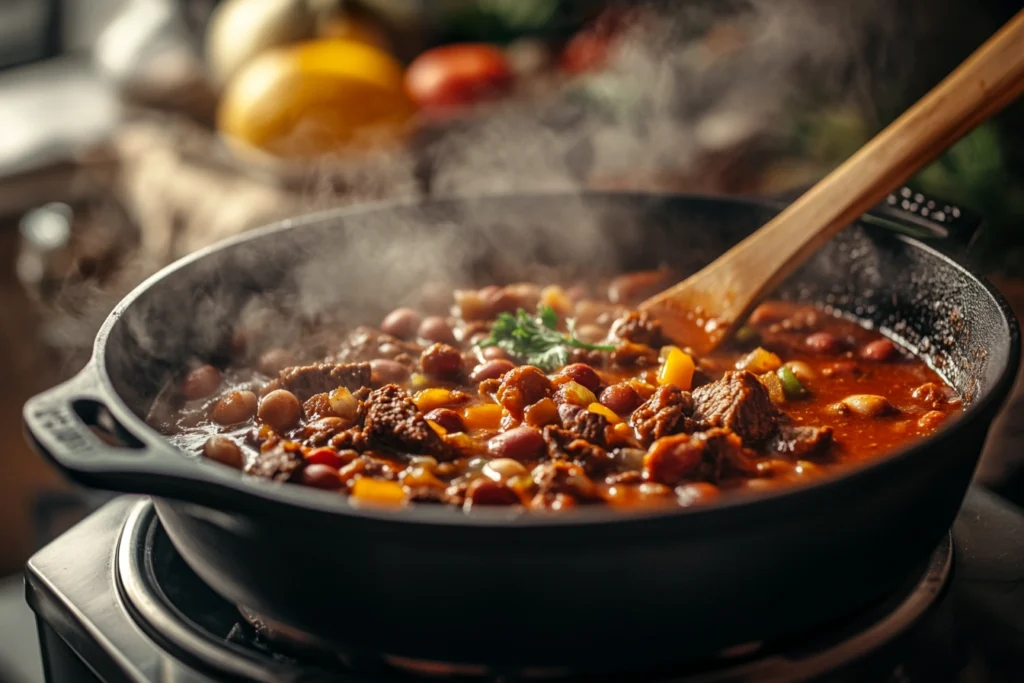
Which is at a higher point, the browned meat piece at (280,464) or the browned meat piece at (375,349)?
the browned meat piece at (280,464)

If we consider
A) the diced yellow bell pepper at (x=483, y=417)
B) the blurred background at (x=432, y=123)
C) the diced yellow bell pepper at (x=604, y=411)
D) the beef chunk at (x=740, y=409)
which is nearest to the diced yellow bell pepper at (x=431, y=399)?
the diced yellow bell pepper at (x=483, y=417)

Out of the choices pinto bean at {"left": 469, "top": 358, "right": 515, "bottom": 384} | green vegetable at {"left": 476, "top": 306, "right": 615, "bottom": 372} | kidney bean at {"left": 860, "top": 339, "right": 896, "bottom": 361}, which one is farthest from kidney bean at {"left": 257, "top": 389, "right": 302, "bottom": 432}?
kidney bean at {"left": 860, "top": 339, "right": 896, "bottom": 361}

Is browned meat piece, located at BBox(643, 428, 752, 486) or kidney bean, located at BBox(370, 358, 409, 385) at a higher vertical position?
browned meat piece, located at BBox(643, 428, 752, 486)

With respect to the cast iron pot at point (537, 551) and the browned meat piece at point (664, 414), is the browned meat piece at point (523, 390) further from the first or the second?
the cast iron pot at point (537, 551)

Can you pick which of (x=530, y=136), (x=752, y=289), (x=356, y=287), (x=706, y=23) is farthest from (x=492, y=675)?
(x=706, y=23)

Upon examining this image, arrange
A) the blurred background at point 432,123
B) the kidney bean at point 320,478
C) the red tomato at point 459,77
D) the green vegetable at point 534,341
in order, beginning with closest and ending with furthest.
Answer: the kidney bean at point 320,478 → the green vegetable at point 534,341 → the blurred background at point 432,123 → the red tomato at point 459,77

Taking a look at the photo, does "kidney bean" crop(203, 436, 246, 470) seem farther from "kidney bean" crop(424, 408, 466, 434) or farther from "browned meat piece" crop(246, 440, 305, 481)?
"kidney bean" crop(424, 408, 466, 434)
